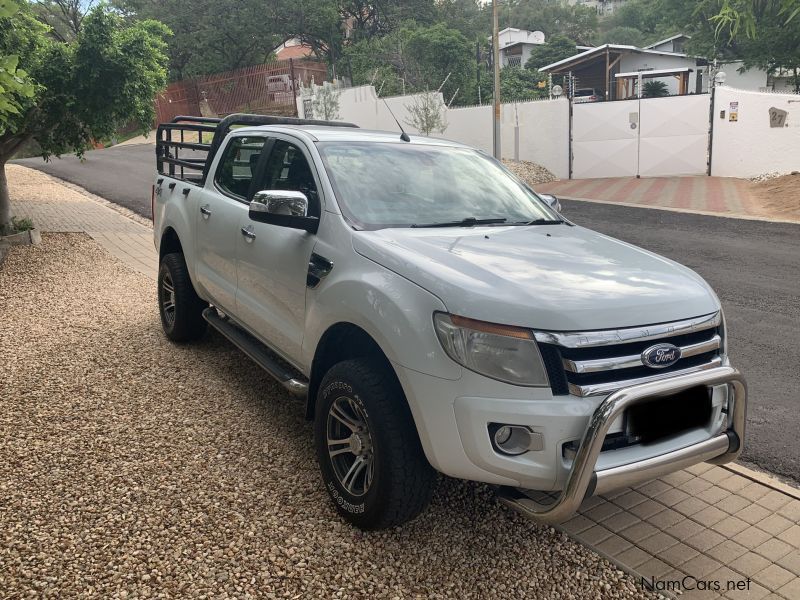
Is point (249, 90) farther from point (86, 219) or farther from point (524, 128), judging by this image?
point (86, 219)

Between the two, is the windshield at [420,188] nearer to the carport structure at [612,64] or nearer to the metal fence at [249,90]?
the metal fence at [249,90]

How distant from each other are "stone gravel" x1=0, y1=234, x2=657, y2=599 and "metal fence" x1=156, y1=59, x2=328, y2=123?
32.0 meters

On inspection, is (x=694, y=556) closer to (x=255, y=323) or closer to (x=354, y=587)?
(x=354, y=587)

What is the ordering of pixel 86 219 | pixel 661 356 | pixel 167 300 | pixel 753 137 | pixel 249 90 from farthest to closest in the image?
pixel 249 90 < pixel 753 137 < pixel 86 219 < pixel 167 300 < pixel 661 356

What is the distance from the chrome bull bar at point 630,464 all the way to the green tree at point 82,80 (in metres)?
9.50

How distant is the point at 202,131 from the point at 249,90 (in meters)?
33.8

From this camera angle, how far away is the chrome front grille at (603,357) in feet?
8.66

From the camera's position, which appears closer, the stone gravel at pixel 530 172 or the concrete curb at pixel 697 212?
the concrete curb at pixel 697 212

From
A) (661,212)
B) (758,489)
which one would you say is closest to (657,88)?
(661,212)

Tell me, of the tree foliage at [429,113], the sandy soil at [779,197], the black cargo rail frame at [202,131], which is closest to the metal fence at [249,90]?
the tree foliage at [429,113]

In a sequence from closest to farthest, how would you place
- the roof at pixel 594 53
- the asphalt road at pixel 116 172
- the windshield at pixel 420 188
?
the windshield at pixel 420 188, the asphalt road at pixel 116 172, the roof at pixel 594 53

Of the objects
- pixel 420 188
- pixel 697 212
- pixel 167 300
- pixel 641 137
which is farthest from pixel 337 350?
pixel 641 137

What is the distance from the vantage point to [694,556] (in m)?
3.12

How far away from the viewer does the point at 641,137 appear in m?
20.7
